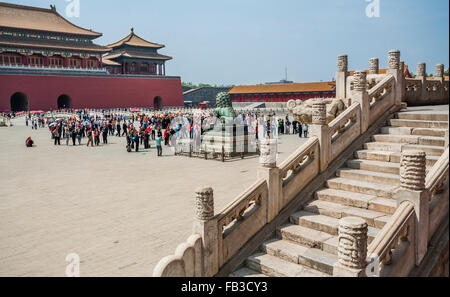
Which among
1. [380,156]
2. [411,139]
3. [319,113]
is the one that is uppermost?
[319,113]

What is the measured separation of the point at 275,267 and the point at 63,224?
534 cm

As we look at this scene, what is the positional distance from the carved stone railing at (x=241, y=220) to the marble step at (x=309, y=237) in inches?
14.8

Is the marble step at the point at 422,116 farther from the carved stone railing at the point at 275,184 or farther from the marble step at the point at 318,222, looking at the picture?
the marble step at the point at 318,222

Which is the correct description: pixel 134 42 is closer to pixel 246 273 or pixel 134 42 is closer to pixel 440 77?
pixel 440 77

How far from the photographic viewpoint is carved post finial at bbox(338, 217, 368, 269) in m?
3.63

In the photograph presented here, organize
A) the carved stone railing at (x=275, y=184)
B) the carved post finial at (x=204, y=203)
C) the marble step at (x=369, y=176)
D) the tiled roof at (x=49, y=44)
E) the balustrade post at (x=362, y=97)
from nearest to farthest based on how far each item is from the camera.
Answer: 1. the carved post finial at (x=204, y=203)
2. the carved stone railing at (x=275, y=184)
3. the marble step at (x=369, y=176)
4. the balustrade post at (x=362, y=97)
5. the tiled roof at (x=49, y=44)

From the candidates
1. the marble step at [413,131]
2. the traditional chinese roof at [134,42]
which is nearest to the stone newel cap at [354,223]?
the marble step at [413,131]

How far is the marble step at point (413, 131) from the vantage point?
6540mm

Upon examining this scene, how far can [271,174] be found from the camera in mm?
5719

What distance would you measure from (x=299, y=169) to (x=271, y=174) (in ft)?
2.45

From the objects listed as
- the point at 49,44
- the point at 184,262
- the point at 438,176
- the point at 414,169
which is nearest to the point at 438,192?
the point at 438,176

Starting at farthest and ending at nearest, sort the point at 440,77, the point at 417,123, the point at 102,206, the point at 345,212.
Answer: the point at 440,77, the point at 102,206, the point at 417,123, the point at 345,212

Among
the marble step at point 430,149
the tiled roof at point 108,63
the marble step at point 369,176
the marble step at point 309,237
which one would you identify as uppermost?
the tiled roof at point 108,63
